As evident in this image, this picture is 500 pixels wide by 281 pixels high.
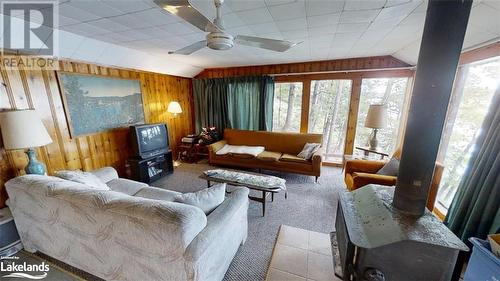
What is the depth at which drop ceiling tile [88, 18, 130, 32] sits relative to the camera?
6.48ft

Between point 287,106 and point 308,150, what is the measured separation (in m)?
1.35

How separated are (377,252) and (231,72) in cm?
443

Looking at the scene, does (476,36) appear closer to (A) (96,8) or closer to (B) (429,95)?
(B) (429,95)

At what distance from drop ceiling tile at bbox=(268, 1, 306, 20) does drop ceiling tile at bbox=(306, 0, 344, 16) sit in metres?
0.06

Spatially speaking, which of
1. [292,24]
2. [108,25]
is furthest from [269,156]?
[108,25]

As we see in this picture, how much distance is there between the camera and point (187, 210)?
1179 millimetres

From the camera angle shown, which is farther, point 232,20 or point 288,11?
point 232,20

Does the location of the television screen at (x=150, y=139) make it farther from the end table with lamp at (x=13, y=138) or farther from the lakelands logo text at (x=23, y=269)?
the lakelands logo text at (x=23, y=269)

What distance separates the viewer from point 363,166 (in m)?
2.79

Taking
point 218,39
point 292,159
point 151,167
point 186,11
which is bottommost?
point 151,167

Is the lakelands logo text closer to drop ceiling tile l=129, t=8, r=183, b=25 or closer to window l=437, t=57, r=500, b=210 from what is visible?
drop ceiling tile l=129, t=8, r=183, b=25

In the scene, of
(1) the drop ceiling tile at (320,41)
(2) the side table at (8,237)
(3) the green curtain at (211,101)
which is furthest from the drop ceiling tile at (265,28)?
(2) the side table at (8,237)

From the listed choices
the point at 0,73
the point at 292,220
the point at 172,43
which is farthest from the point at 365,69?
the point at 0,73

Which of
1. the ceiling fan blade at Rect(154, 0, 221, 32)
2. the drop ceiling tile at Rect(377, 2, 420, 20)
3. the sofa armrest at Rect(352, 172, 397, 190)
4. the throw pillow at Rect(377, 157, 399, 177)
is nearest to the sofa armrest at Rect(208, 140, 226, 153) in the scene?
the sofa armrest at Rect(352, 172, 397, 190)
